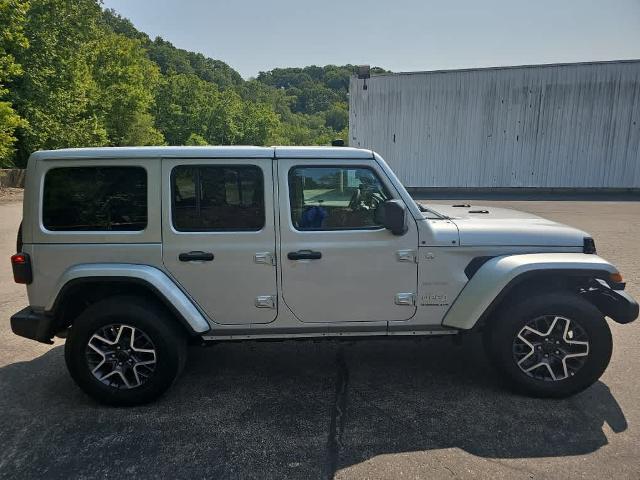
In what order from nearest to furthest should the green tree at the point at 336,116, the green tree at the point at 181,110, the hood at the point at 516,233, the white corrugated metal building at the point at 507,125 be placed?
the hood at the point at 516,233, the white corrugated metal building at the point at 507,125, the green tree at the point at 181,110, the green tree at the point at 336,116

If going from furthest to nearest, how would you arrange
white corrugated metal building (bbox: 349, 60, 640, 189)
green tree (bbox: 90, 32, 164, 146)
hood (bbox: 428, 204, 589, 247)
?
green tree (bbox: 90, 32, 164, 146) < white corrugated metal building (bbox: 349, 60, 640, 189) < hood (bbox: 428, 204, 589, 247)

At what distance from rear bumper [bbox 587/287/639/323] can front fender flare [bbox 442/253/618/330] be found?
0.80ft

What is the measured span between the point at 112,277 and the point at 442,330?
8.52ft

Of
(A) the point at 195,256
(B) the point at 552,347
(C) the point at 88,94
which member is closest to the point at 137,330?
(A) the point at 195,256

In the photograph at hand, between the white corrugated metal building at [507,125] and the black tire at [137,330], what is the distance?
19.7m

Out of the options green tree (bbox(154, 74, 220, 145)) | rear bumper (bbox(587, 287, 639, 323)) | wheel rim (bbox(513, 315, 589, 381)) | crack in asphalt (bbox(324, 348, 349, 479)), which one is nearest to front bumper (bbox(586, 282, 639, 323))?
rear bumper (bbox(587, 287, 639, 323))

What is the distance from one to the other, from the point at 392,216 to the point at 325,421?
61.8 inches

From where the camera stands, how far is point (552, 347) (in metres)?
3.42

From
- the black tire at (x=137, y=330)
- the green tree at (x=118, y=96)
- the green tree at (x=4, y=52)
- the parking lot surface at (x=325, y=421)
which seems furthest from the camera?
the green tree at (x=118, y=96)

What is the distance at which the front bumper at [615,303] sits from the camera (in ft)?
11.1

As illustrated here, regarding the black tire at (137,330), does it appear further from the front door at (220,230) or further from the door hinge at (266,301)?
the door hinge at (266,301)

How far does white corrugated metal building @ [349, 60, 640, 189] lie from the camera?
2030 cm

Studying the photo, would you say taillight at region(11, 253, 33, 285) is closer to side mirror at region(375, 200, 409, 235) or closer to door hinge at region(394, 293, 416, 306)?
side mirror at region(375, 200, 409, 235)

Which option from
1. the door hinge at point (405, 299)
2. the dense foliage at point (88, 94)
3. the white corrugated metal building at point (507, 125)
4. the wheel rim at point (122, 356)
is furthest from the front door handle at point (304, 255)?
the white corrugated metal building at point (507, 125)
